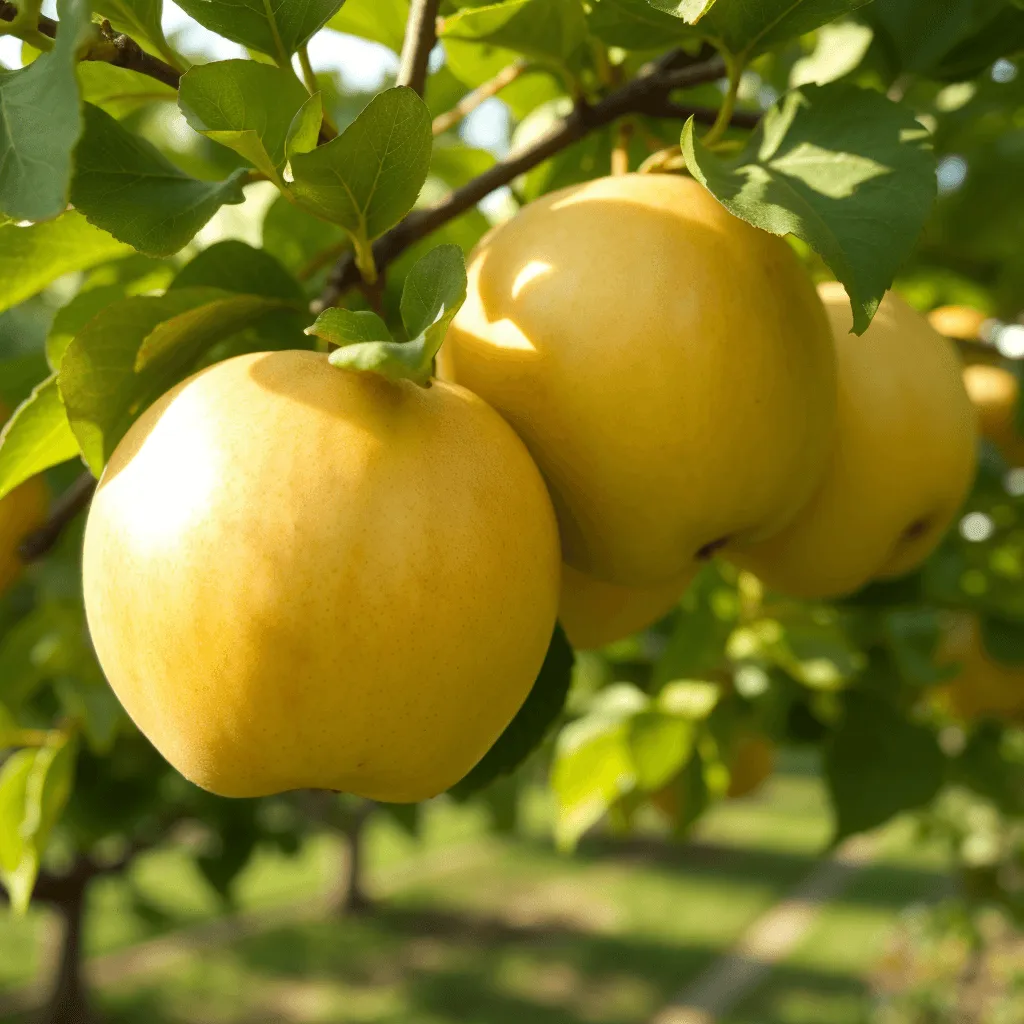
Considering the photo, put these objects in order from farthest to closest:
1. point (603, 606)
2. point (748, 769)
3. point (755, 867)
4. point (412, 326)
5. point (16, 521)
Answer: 1. point (755, 867)
2. point (748, 769)
3. point (16, 521)
4. point (603, 606)
5. point (412, 326)

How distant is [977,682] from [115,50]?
5.47ft

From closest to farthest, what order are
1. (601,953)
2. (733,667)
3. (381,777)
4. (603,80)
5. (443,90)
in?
(381,777) < (603,80) < (443,90) < (733,667) < (601,953)

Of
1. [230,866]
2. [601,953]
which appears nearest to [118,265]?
[230,866]

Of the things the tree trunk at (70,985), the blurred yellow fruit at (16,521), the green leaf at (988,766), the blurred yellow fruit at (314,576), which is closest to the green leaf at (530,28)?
the blurred yellow fruit at (314,576)

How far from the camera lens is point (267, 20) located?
68cm

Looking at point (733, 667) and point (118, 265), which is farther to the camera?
point (733, 667)

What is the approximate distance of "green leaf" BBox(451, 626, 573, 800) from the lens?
0.84m

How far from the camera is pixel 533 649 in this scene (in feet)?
2.06

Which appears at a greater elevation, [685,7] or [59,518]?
[685,7]

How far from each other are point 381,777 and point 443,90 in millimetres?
862

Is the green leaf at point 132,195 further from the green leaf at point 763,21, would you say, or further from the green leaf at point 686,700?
the green leaf at point 686,700

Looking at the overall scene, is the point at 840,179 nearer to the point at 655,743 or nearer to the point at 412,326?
the point at 412,326

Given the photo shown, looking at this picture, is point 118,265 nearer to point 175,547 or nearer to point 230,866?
point 175,547

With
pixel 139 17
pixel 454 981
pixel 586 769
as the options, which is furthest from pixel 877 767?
pixel 454 981
